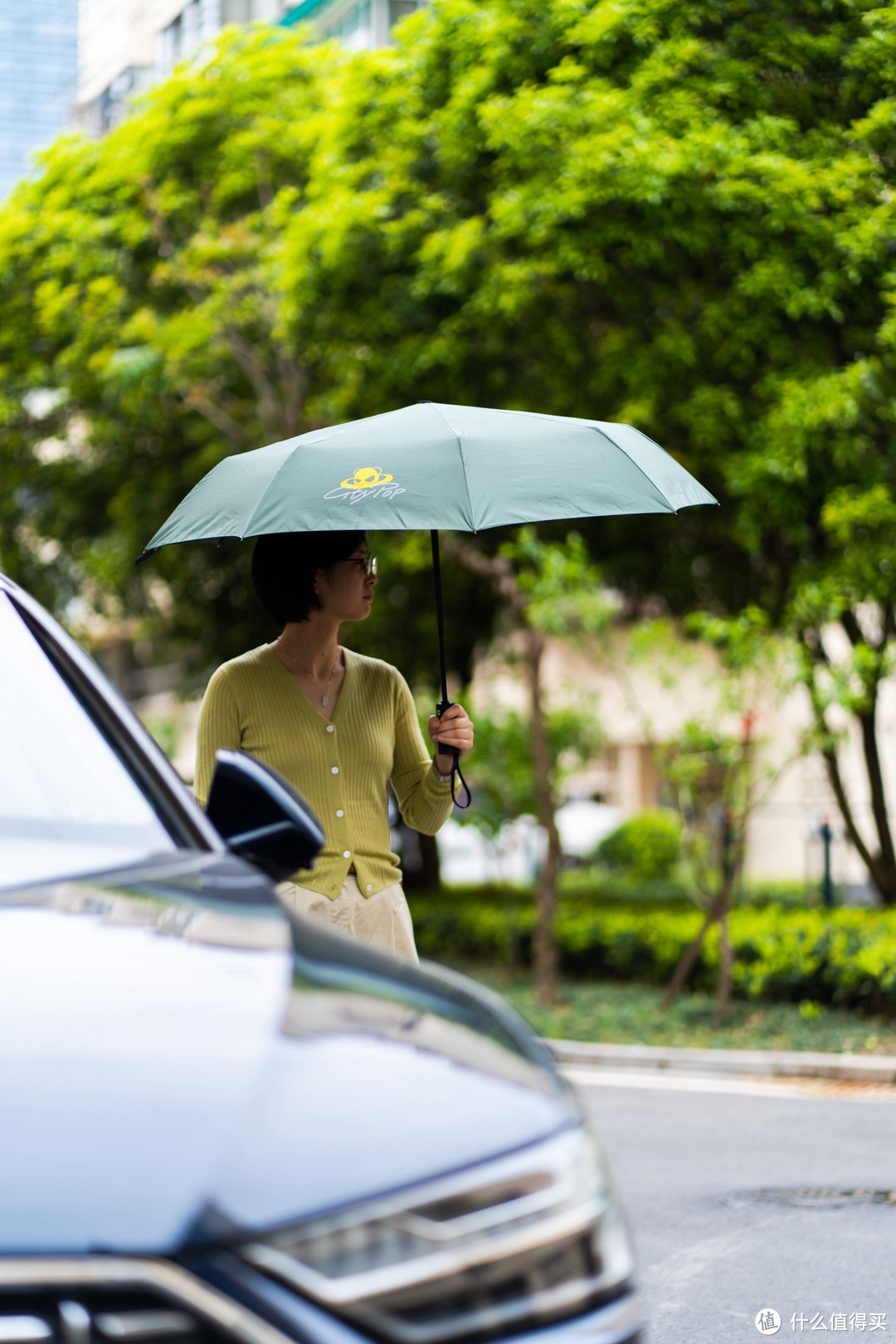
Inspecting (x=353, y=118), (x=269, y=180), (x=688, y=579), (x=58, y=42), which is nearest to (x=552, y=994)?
(x=688, y=579)

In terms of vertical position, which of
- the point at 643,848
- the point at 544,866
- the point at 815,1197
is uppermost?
the point at 815,1197

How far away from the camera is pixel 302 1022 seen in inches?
64.4

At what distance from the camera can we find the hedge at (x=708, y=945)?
416 inches

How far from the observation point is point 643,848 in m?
22.9

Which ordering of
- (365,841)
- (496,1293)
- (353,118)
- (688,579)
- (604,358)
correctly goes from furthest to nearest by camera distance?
(688,579) < (353,118) < (604,358) < (365,841) < (496,1293)

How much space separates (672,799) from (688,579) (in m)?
3.44

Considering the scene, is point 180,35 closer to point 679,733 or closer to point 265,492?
point 679,733

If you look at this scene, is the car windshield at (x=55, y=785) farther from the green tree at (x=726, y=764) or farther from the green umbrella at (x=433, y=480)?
the green tree at (x=726, y=764)

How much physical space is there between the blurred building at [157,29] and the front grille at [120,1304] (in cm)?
2131

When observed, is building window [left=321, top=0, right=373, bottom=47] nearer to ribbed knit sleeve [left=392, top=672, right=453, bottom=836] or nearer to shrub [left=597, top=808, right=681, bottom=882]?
shrub [left=597, top=808, right=681, bottom=882]

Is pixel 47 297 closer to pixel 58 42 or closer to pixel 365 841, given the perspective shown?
pixel 365 841

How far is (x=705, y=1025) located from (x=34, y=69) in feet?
99.4

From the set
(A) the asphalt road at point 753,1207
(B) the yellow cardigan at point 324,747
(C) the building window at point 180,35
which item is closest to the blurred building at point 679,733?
(A) the asphalt road at point 753,1207

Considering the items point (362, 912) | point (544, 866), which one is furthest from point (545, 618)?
point (362, 912)
